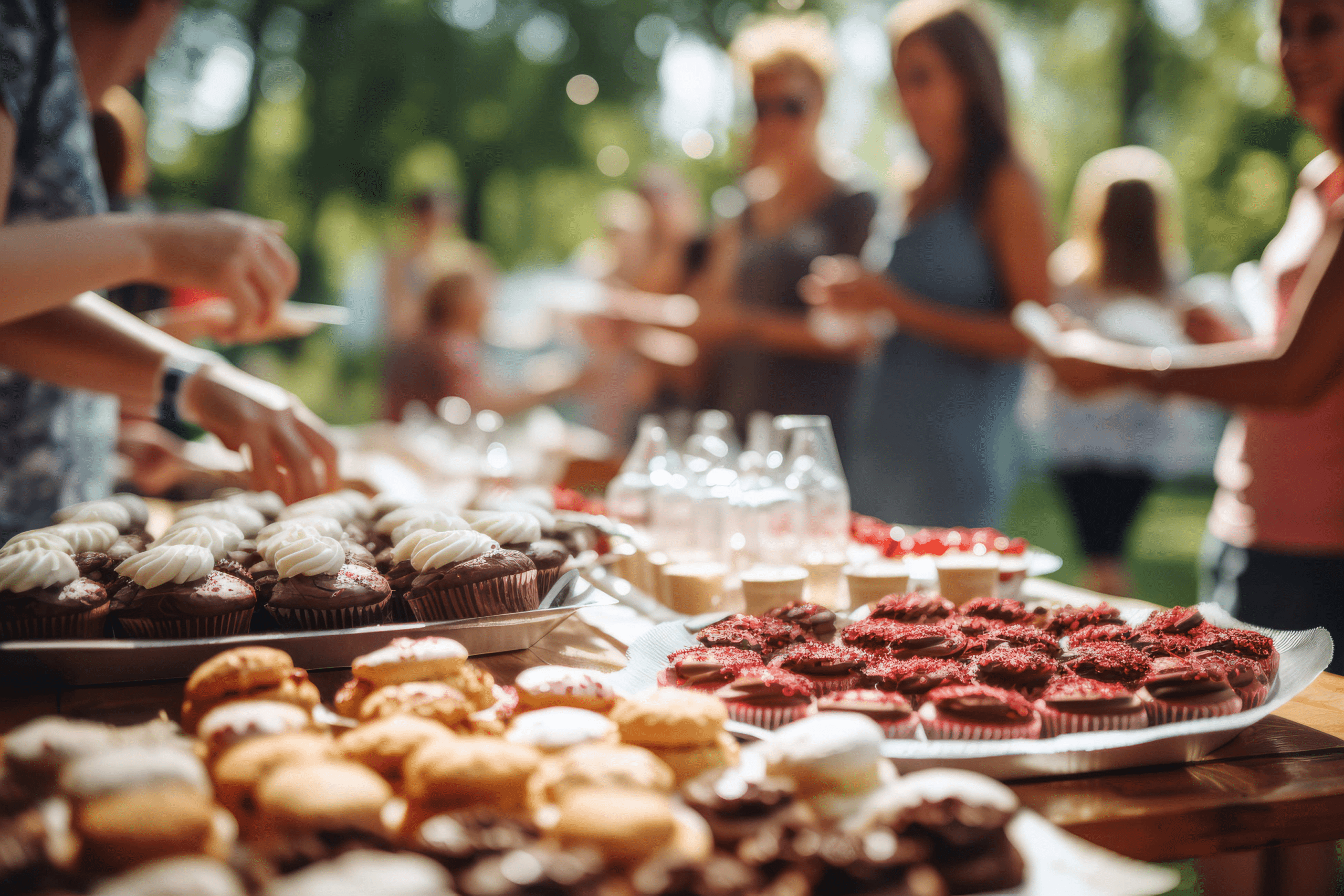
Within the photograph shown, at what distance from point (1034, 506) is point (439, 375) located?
7820mm

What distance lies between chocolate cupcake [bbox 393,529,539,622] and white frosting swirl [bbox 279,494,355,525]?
0.23 meters

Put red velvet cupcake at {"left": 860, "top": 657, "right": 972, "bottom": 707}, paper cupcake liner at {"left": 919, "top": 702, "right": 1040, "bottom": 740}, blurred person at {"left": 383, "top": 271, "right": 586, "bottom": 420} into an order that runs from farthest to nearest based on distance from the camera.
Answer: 1. blurred person at {"left": 383, "top": 271, "right": 586, "bottom": 420}
2. red velvet cupcake at {"left": 860, "top": 657, "right": 972, "bottom": 707}
3. paper cupcake liner at {"left": 919, "top": 702, "right": 1040, "bottom": 740}

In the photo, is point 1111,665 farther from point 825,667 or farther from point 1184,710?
point 825,667

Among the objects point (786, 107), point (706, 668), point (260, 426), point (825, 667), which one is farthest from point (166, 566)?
point (786, 107)

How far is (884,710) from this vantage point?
97 centimetres

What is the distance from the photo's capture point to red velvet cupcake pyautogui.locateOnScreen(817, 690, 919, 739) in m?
0.97

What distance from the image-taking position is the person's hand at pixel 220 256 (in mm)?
1465

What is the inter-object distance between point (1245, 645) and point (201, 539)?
1360mm

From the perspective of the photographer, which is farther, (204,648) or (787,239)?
(787,239)

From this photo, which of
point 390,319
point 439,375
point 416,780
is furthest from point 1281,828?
point 390,319

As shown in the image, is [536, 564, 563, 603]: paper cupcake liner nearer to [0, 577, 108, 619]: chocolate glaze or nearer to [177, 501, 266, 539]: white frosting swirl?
[177, 501, 266, 539]: white frosting swirl

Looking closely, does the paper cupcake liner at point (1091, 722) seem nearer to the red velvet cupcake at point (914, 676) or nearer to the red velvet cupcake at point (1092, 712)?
the red velvet cupcake at point (1092, 712)

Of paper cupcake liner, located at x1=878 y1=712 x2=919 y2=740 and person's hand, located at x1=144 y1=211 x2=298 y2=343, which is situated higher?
person's hand, located at x1=144 y1=211 x2=298 y2=343

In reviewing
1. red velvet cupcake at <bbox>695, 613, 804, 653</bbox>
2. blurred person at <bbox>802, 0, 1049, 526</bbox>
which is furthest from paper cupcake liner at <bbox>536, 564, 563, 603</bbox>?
blurred person at <bbox>802, 0, 1049, 526</bbox>
